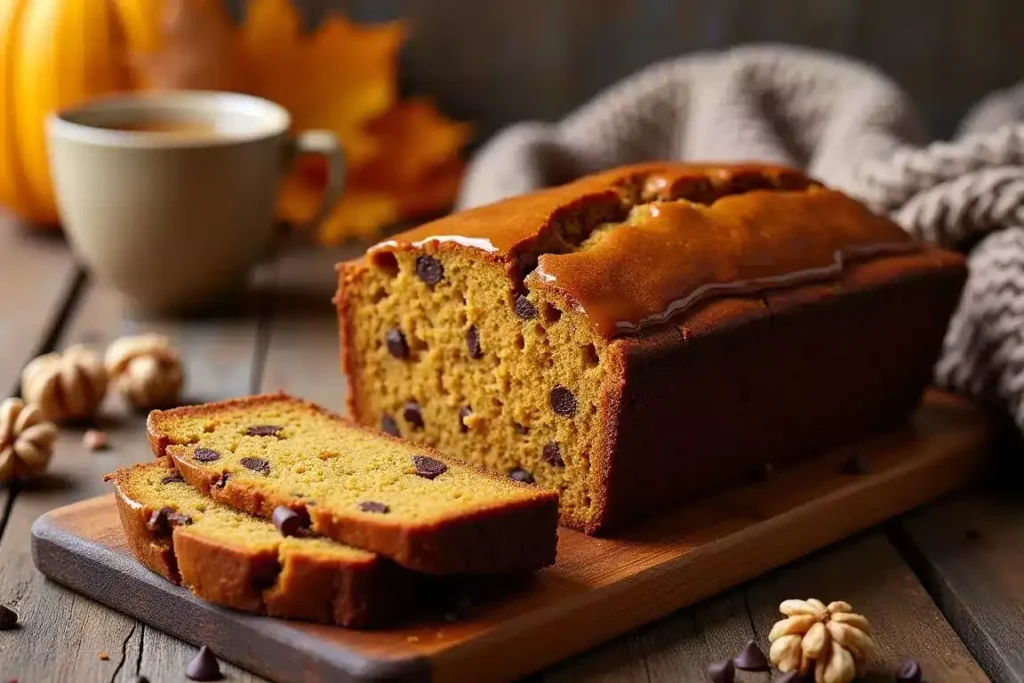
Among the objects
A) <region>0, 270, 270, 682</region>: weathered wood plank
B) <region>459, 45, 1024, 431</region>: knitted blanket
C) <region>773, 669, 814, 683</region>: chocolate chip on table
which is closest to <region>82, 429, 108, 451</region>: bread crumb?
<region>0, 270, 270, 682</region>: weathered wood plank

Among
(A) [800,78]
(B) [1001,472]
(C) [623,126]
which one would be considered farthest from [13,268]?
(B) [1001,472]

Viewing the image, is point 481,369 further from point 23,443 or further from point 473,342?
point 23,443

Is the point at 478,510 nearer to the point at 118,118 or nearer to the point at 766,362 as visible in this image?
the point at 766,362

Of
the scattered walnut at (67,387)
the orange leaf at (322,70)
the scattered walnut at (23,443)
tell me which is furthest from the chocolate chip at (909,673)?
the orange leaf at (322,70)

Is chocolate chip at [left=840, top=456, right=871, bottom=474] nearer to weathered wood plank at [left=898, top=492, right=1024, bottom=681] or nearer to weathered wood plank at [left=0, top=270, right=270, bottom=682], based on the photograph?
weathered wood plank at [left=898, top=492, right=1024, bottom=681]

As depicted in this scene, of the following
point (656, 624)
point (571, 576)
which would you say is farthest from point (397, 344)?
point (656, 624)

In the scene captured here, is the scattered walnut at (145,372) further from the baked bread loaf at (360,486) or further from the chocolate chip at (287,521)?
the chocolate chip at (287,521)

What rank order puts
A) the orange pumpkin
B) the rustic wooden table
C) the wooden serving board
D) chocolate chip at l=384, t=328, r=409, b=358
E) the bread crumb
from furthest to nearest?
the orange pumpkin → the bread crumb → chocolate chip at l=384, t=328, r=409, b=358 → the rustic wooden table → the wooden serving board
